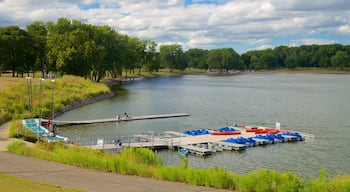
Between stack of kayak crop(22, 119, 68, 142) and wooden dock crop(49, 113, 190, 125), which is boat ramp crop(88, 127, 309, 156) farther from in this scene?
wooden dock crop(49, 113, 190, 125)

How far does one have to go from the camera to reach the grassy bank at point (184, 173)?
15188 millimetres

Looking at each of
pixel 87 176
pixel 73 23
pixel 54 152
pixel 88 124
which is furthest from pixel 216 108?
pixel 73 23

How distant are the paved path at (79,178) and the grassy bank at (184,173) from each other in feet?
1.37

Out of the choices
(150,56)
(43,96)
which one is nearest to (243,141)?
(43,96)

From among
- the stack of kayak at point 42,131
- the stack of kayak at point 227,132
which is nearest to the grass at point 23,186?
the stack of kayak at point 42,131

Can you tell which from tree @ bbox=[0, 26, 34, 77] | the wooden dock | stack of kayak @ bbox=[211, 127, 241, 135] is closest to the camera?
stack of kayak @ bbox=[211, 127, 241, 135]

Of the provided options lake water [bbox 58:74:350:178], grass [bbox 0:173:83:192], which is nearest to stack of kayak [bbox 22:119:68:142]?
lake water [bbox 58:74:350:178]

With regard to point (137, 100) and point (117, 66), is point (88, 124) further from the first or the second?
point (117, 66)

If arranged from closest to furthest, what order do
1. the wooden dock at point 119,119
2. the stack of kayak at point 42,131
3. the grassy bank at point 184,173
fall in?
the grassy bank at point 184,173
the stack of kayak at point 42,131
the wooden dock at point 119,119

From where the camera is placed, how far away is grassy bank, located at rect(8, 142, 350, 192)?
15.2 m

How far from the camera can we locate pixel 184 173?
1712 centimetres

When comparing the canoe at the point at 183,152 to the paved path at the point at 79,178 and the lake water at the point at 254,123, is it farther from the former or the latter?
the paved path at the point at 79,178

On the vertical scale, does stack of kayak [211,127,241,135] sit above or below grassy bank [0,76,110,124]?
below

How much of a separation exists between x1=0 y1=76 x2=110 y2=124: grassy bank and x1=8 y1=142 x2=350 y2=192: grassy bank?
17.9m
